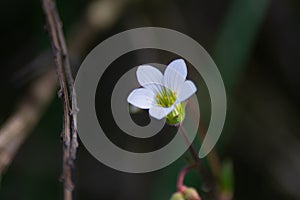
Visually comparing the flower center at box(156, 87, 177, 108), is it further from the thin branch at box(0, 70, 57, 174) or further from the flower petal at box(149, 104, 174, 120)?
the thin branch at box(0, 70, 57, 174)

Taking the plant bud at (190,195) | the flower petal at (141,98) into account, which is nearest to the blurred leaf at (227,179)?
the plant bud at (190,195)

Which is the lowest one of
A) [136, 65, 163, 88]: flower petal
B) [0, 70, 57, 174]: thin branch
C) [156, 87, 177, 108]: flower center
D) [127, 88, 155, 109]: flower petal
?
[127, 88, 155, 109]: flower petal

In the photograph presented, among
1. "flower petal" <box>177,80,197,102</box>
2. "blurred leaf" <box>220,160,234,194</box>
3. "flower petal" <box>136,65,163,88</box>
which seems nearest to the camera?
"flower petal" <box>177,80,197,102</box>

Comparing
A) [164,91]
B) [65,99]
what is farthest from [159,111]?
[65,99]

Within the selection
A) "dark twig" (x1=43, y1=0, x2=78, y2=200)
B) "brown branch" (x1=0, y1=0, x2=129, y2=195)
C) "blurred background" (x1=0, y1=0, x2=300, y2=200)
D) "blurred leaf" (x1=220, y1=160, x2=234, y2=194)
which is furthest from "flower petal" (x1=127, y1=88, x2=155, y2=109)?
"blurred background" (x1=0, y1=0, x2=300, y2=200)

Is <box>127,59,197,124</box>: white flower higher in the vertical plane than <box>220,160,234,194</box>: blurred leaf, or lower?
higher

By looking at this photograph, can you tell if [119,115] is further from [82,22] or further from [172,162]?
[82,22]

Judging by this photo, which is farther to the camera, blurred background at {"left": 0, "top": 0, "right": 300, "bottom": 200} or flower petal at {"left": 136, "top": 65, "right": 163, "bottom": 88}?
blurred background at {"left": 0, "top": 0, "right": 300, "bottom": 200}

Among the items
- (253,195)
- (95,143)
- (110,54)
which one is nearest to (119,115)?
(95,143)
